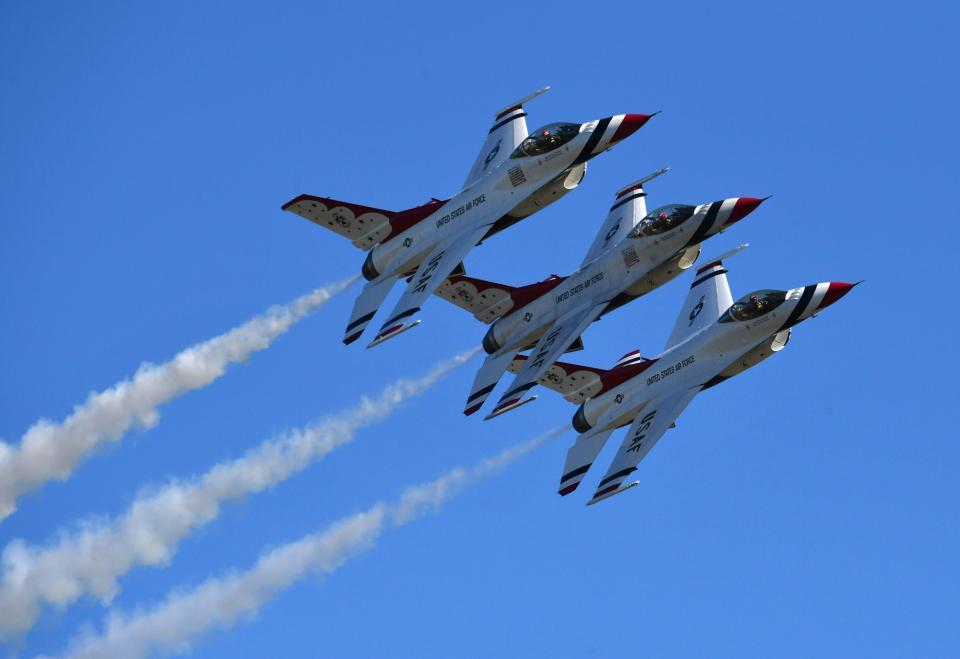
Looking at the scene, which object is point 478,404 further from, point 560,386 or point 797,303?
point 797,303

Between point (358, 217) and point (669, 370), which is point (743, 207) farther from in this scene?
point (358, 217)

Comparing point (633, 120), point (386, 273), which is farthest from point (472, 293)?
point (633, 120)

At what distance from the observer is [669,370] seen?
224ft

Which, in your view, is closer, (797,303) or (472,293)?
(797,303)

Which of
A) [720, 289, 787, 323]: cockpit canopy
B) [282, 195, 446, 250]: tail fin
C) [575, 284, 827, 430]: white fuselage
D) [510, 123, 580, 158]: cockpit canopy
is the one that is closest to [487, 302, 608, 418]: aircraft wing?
[575, 284, 827, 430]: white fuselage

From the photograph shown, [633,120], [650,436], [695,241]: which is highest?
[633,120]

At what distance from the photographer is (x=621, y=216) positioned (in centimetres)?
7212

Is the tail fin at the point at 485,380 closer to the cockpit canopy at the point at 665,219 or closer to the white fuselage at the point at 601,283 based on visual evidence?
the white fuselage at the point at 601,283

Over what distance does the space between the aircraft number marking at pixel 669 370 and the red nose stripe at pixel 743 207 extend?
4.32 m

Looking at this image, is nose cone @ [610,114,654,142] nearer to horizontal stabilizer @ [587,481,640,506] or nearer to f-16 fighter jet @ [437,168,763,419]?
f-16 fighter jet @ [437,168,763,419]

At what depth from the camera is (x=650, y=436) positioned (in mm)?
66812

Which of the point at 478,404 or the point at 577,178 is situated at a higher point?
the point at 577,178

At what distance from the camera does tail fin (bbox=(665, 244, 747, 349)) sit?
7050 centimetres

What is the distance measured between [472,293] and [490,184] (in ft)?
12.2
